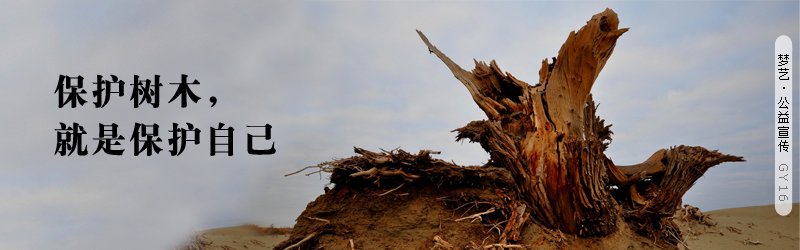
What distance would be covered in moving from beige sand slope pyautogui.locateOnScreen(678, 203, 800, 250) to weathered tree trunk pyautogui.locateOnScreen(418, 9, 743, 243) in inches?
153

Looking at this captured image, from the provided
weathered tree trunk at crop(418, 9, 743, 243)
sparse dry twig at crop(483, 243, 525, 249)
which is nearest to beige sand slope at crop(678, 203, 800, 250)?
weathered tree trunk at crop(418, 9, 743, 243)

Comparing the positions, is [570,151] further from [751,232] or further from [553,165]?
[751,232]

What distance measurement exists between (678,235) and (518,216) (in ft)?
9.70

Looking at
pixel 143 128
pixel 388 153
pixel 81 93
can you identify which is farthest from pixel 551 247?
pixel 81 93

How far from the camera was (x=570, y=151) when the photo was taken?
525 cm

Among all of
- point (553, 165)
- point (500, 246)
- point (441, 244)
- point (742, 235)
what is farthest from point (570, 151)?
point (742, 235)

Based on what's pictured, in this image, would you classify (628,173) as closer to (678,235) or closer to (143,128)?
(678,235)

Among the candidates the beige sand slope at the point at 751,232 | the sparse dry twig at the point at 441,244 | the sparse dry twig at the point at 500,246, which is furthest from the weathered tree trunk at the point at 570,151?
the beige sand slope at the point at 751,232

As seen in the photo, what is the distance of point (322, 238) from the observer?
4656 mm

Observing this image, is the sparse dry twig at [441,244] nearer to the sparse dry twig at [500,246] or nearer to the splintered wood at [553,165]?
the splintered wood at [553,165]

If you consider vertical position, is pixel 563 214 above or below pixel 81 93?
below

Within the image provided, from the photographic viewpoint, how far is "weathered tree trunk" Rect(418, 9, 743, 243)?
5.22 m

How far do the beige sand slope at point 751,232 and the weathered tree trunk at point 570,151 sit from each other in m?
3.88

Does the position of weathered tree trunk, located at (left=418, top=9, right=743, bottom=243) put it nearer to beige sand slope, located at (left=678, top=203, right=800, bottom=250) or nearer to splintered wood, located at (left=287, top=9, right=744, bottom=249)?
splintered wood, located at (left=287, top=9, right=744, bottom=249)
